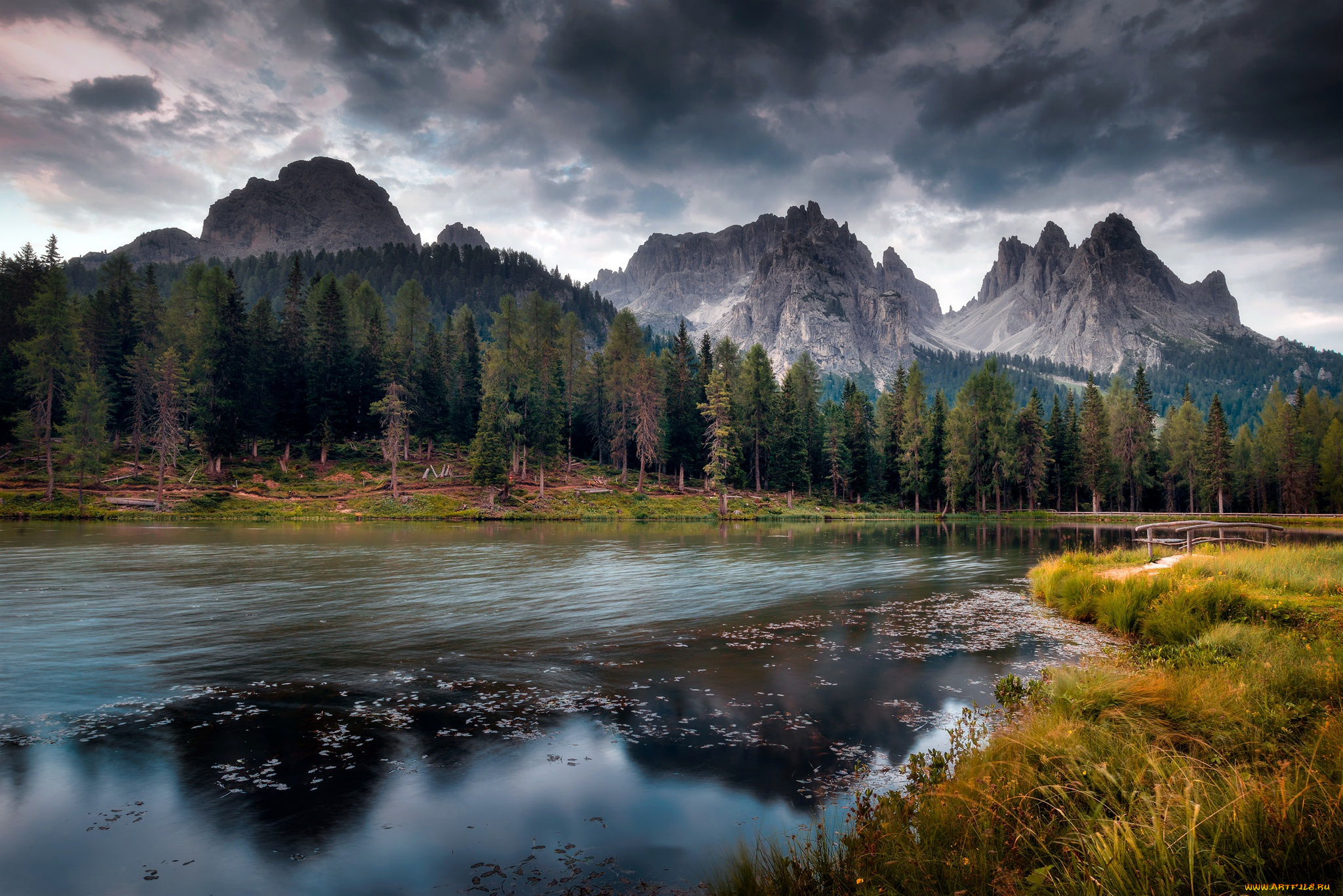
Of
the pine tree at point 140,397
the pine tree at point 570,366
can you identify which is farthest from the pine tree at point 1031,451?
the pine tree at point 140,397

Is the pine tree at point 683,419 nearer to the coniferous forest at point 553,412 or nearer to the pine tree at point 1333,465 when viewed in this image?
the coniferous forest at point 553,412

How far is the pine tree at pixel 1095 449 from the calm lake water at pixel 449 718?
86638mm

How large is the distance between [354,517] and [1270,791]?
71396 mm

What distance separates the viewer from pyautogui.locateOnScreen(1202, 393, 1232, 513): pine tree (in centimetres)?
9575

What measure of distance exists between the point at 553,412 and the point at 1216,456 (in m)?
97.3

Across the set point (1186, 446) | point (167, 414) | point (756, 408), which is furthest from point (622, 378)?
point (1186, 446)

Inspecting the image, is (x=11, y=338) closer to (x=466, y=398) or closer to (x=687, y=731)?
(x=466, y=398)

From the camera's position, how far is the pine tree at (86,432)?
61.2 m

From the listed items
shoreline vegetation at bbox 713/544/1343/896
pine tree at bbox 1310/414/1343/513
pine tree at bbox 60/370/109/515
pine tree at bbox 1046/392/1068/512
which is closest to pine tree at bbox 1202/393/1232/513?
pine tree at bbox 1310/414/1343/513

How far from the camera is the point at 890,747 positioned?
32.8 feet

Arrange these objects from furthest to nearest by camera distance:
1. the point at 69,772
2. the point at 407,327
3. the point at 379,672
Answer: the point at 407,327 → the point at 379,672 → the point at 69,772

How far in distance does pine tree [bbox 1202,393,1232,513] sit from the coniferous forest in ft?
1.10

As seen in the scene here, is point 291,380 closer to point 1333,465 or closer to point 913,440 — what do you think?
point 913,440

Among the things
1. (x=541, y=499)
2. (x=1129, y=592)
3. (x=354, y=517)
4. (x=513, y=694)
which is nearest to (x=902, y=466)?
(x=541, y=499)
